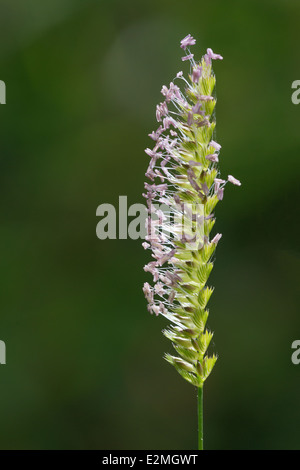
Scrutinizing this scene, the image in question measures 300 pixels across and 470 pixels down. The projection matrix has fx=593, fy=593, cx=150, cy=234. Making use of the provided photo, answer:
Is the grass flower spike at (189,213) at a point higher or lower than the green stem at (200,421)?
higher

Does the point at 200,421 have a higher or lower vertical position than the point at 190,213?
lower

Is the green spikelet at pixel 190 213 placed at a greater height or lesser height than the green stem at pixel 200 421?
greater

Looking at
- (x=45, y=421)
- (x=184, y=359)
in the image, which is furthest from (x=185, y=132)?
(x=45, y=421)

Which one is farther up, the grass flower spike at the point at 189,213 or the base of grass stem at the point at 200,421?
the grass flower spike at the point at 189,213

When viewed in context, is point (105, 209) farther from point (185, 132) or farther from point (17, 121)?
point (185, 132)

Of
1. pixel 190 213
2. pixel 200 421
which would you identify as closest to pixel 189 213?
pixel 190 213

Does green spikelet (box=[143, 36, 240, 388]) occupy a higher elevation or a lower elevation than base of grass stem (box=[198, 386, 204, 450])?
higher

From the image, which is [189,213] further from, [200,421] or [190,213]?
[200,421]

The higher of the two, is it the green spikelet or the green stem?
the green spikelet
